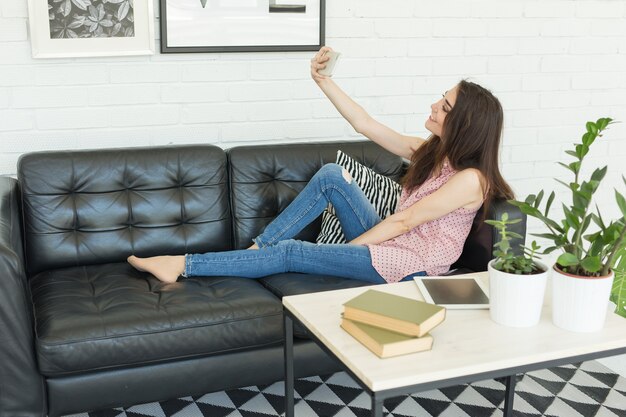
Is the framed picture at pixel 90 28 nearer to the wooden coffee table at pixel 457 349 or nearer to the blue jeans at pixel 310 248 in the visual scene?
the blue jeans at pixel 310 248

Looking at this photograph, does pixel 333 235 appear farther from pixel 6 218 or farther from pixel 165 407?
pixel 6 218

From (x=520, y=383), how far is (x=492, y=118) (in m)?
0.94

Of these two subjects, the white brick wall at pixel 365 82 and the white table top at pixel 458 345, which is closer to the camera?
the white table top at pixel 458 345

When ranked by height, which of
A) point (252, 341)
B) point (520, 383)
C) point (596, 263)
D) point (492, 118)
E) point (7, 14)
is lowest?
point (520, 383)

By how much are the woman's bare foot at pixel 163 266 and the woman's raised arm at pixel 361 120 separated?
0.84 meters

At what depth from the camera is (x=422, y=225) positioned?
2707 mm

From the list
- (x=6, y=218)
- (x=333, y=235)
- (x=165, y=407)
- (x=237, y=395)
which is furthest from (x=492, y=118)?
(x=6, y=218)

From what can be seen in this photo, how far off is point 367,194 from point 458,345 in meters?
1.31

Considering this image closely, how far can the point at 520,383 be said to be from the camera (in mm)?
2730

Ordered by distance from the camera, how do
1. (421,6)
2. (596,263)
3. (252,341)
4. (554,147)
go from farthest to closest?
(554,147) → (421,6) → (252,341) → (596,263)

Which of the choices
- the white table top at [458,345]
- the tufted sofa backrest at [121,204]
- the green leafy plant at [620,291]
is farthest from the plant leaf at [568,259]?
the tufted sofa backrest at [121,204]

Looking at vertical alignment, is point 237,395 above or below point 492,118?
below

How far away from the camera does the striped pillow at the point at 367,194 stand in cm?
292

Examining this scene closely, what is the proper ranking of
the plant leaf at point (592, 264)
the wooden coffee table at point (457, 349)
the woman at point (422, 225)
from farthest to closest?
the woman at point (422, 225) → the plant leaf at point (592, 264) → the wooden coffee table at point (457, 349)
